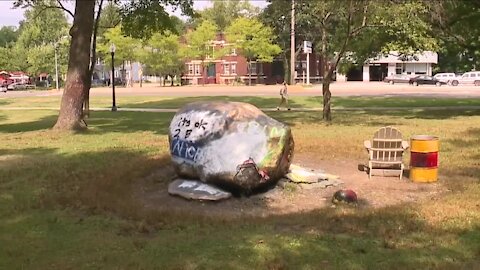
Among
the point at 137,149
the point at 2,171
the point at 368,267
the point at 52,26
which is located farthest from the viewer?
the point at 52,26

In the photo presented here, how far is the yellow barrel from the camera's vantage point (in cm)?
1059

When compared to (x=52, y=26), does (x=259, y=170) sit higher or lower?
lower

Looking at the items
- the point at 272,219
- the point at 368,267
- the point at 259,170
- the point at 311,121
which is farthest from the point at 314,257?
the point at 311,121

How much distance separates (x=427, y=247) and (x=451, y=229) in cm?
94

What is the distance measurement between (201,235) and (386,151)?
5196 millimetres

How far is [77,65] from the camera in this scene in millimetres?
19625

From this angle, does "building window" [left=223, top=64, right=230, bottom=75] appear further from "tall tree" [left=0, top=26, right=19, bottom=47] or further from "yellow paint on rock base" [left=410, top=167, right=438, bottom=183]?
"yellow paint on rock base" [left=410, top=167, right=438, bottom=183]

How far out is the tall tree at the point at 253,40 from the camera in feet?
239

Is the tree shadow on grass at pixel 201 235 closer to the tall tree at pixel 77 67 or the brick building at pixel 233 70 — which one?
the tall tree at pixel 77 67

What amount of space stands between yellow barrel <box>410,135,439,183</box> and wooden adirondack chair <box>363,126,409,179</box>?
419 millimetres

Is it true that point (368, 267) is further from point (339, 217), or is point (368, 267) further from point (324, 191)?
point (324, 191)

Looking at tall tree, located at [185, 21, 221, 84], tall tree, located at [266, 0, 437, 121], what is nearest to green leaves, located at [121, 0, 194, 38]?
tall tree, located at [266, 0, 437, 121]

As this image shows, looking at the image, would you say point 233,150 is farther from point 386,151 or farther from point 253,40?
point 253,40

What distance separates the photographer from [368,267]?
5.76 m
